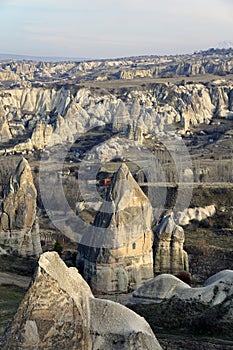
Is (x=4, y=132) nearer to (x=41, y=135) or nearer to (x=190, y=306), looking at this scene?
(x=41, y=135)

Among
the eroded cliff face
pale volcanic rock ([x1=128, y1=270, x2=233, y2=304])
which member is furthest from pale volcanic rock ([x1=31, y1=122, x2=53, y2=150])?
pale volcanic rock ([x1=128, y1=270, x2=233, y2=304])

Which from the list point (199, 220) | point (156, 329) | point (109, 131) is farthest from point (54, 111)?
point (156, 329)

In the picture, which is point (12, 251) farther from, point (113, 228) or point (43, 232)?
point (43, 232)

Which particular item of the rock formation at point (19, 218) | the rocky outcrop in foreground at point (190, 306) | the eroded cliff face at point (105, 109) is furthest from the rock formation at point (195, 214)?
the eroded cliff face at point (105, 109)

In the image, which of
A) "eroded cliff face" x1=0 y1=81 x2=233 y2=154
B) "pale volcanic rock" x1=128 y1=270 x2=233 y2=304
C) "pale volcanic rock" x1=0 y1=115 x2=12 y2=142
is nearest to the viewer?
"pale volcanic rock" x1=128 y1=270 x2=233 y2=304

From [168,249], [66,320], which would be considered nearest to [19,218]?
[168,249]

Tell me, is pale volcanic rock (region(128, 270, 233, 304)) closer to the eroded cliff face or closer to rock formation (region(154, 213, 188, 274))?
rock formation (region(154, 213, 188, 274))

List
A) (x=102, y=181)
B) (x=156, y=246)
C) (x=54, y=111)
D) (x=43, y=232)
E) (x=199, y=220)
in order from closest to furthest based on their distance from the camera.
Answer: (x=156, y=246)
(x=43, y=232)
(x=199, y=220)
(x=102, y=181)
(x=54, y=111)
